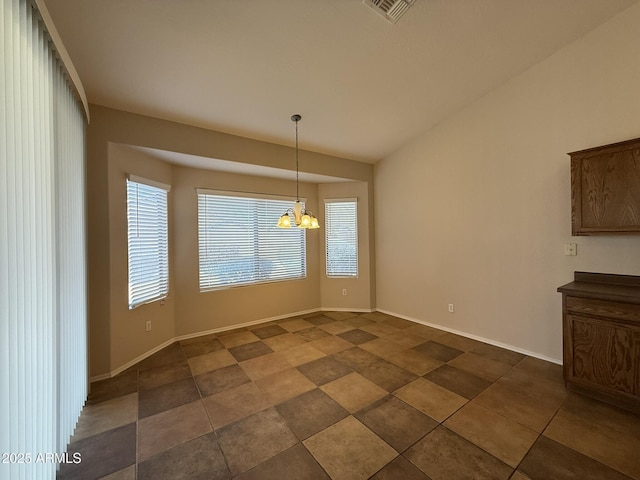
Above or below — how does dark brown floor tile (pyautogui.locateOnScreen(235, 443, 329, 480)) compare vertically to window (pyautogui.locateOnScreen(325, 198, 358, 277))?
below

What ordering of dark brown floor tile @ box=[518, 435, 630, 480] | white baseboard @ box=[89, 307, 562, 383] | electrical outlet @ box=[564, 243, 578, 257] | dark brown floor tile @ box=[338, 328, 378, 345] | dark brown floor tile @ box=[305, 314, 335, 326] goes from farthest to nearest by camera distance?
dark brown floor tile @ box=[305, 314, 335, 326] → dark brown floor tile @ box=[338, 328, 378, 345] → white baseboard @ box=[89, 307, 562, 383] → electrical outlet @ box=[564, 243, 578, 257] → dark brown floor tile @ box=[518, 435, 630, 480]

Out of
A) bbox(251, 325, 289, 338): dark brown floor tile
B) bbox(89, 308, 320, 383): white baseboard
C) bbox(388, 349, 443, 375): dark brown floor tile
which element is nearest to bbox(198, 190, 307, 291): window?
bbox(89, 308, 320, 383): white baseboard

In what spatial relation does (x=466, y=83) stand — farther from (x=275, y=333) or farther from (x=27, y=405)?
(x=27, y=405)

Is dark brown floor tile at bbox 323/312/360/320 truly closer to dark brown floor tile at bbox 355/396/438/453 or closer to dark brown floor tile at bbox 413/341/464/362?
dark brown floor tile at bbox 413/341/464/362

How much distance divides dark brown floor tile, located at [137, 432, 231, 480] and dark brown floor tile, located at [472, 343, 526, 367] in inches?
123

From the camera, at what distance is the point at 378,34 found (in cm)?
240

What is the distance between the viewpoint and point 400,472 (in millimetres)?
1652

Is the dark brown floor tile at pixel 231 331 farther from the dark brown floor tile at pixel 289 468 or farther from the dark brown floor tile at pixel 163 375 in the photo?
the dark brown floor tile at pixel 289 468

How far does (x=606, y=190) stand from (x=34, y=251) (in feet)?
14.8

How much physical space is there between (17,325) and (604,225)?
4426 mm

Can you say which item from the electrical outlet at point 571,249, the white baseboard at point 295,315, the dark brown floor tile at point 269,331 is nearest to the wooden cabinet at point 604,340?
the electrical outlet at point 571,249

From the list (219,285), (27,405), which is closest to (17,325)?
(27,405)

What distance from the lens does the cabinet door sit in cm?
214

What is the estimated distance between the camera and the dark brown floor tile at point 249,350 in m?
3.36
